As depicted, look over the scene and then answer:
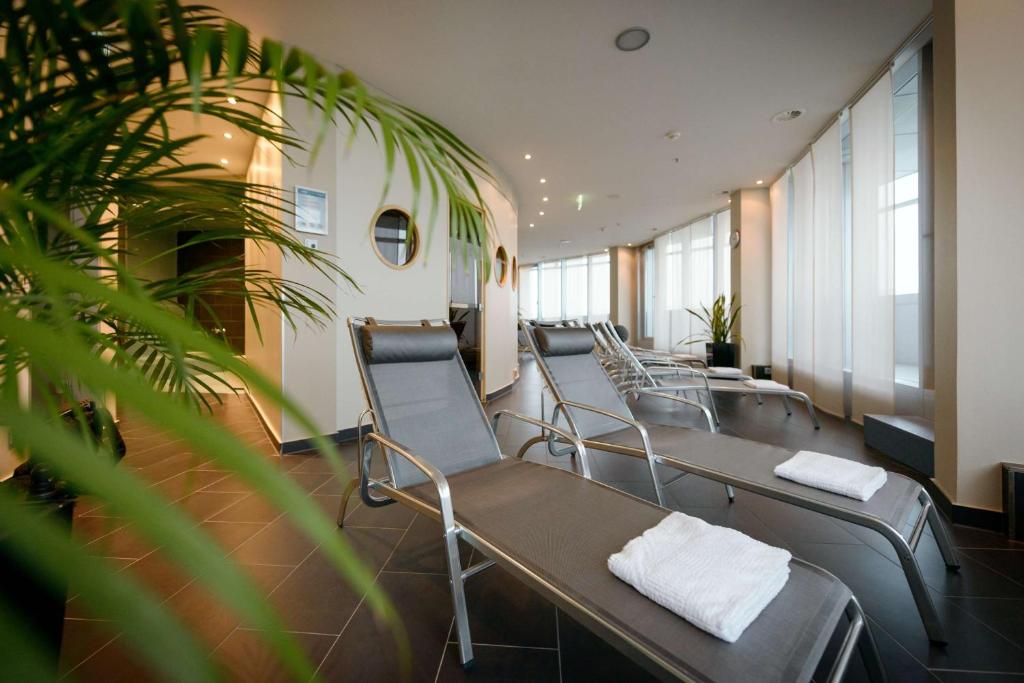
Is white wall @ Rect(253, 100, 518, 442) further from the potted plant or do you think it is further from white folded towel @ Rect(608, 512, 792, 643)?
the potted plant

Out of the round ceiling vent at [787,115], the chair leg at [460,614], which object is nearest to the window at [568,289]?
the round ceiling vent at [787,115]

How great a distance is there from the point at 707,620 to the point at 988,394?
2379 mm

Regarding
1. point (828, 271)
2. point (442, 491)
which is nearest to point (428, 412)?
point (442, 491)

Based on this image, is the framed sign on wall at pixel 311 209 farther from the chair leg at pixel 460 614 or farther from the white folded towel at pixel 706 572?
the white folded towel at pixel 706 572

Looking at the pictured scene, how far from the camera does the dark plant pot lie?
6.87 m

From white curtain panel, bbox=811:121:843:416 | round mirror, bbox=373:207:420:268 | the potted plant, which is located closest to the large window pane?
the potted plant

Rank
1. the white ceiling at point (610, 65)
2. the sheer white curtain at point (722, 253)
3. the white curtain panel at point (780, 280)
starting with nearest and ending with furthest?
the white ceiling at point (610, 65) < the white curtain panel at point (780, 280) < the sheer white curtain at point (722, 253)

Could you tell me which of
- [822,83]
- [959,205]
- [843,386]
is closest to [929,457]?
[959,205]

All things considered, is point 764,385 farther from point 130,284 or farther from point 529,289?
point 529,289

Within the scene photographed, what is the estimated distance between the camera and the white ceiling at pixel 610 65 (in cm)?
314

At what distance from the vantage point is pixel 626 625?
1.02m

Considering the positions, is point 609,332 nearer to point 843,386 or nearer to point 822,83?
point 843,386

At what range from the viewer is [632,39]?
3.44 meters

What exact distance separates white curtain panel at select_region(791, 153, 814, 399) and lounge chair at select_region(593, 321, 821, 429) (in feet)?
2.82
